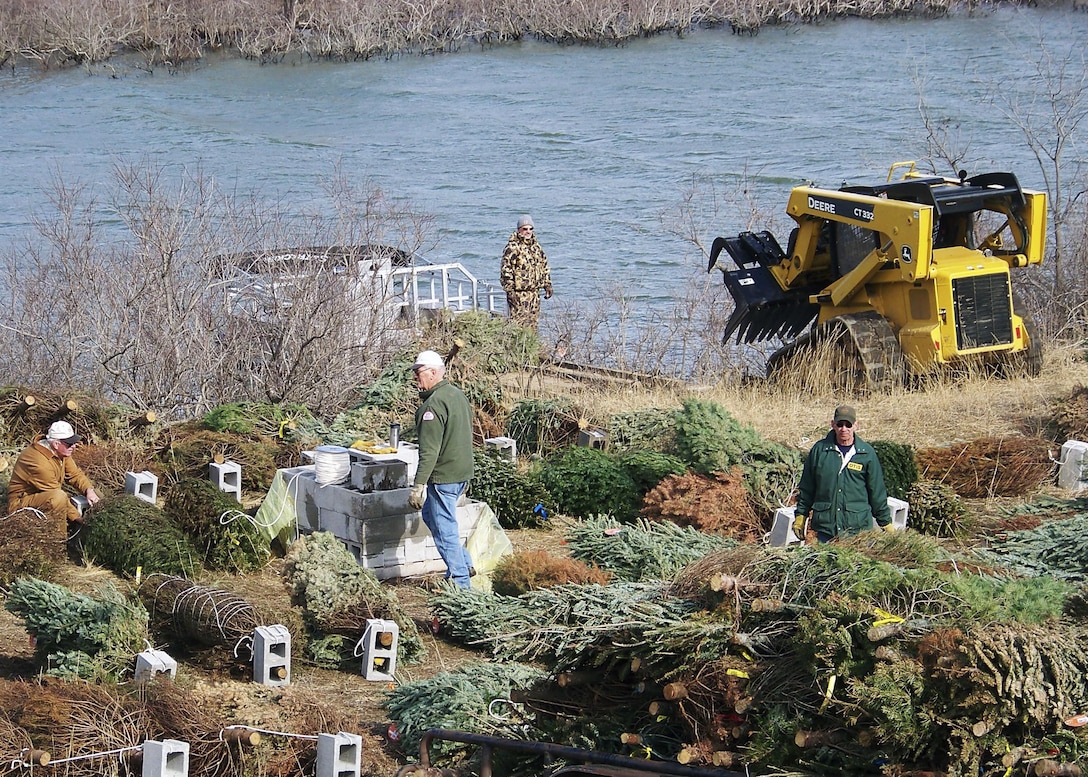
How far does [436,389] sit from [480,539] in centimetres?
151

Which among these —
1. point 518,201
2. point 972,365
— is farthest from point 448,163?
point 972,365

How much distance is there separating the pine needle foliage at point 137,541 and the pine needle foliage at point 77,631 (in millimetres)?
1748

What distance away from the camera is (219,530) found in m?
10.5

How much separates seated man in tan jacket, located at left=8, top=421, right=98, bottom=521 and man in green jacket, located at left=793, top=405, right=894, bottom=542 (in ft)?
18.3

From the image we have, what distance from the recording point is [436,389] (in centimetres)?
969

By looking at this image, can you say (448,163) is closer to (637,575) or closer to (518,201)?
(518,201)

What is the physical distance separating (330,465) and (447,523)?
1.38 m

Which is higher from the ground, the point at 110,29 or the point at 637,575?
the point at 110,29

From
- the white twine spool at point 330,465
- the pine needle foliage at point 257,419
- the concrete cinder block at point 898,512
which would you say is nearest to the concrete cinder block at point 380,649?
the white twine spool at point 330,465

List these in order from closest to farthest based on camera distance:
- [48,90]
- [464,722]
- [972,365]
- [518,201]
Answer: [464,722]
[972,365]
[518,201]
[48,90]

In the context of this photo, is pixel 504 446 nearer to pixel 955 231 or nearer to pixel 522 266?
pixel 522 266

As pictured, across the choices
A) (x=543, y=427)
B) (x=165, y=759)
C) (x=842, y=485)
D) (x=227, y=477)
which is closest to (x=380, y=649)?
(x=165, y=759)

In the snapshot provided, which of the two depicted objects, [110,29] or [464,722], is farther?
[110,29]

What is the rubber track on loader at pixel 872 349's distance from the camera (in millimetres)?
14625
